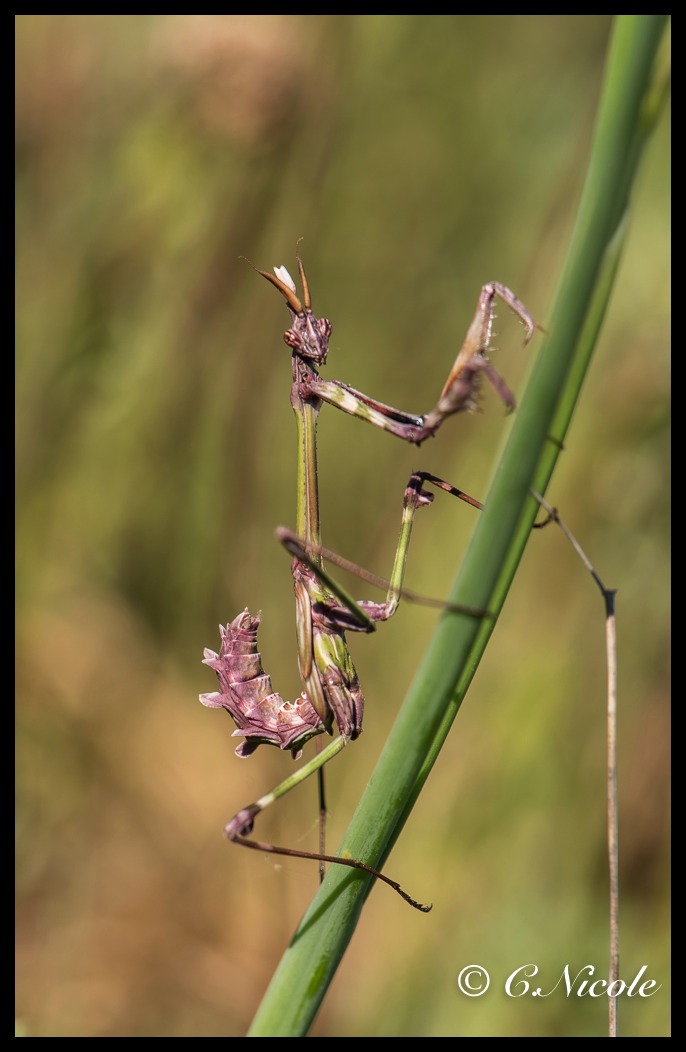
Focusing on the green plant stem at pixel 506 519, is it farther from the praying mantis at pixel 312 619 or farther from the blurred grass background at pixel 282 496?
the blurred grass background at pixel 282 496

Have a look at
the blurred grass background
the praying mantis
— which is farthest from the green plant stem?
the blurred grass background

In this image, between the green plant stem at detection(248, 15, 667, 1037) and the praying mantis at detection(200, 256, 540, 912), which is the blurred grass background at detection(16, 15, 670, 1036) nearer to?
the praying mantis at detection(200, 256, 540, 912)

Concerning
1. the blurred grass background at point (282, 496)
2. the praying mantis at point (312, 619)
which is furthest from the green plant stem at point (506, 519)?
the blurred grass background at point (282, 496)

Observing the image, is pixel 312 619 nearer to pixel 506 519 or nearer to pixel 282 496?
pixel 506 519

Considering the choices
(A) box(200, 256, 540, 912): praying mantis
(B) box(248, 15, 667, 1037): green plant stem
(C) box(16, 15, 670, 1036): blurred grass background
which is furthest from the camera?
(C) box(16, 15, 670, 1036): blurred grass background

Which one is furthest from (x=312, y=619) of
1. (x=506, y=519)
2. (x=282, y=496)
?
(x=282, y=496)
